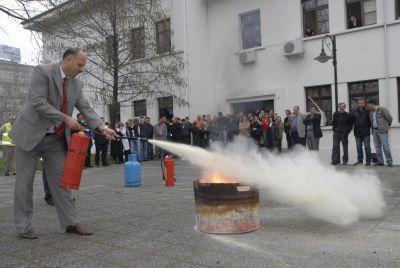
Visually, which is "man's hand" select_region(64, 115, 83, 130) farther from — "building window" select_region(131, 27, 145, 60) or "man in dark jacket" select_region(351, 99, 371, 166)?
"building window" select_region(131, 27, 145, 60)

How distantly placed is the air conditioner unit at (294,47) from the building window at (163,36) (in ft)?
17.5

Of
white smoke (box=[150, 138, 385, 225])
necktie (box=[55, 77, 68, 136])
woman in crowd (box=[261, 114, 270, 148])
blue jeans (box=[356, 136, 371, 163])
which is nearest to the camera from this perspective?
necktie (box=[55, 77, 68, 136])

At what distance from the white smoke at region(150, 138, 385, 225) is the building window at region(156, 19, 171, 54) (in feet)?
50.4

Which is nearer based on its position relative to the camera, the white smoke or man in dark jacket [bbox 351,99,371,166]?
the white smoke

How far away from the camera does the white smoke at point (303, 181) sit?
5777 millimetres

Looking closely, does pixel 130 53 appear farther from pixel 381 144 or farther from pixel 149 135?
pixel 381 144

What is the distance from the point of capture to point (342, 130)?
1431 cm

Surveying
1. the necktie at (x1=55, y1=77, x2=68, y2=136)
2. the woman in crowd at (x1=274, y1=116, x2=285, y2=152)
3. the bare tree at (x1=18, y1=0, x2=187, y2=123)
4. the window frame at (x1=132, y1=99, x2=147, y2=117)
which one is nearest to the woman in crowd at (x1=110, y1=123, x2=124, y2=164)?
the bare tree at (x1=18, y1=0, x2=187, y2=123)

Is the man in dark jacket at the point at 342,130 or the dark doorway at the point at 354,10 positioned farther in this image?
the dark doorway at the point at 354,10

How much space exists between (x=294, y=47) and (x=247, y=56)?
207cm

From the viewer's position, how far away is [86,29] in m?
18.8

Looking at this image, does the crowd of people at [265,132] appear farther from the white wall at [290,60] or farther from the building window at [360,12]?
the building window at [360,12]

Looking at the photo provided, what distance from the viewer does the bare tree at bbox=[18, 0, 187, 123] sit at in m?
19.3

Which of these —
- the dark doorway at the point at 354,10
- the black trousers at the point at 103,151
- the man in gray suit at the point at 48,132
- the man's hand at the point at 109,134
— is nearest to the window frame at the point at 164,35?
the black trousers at the point at 103,151
